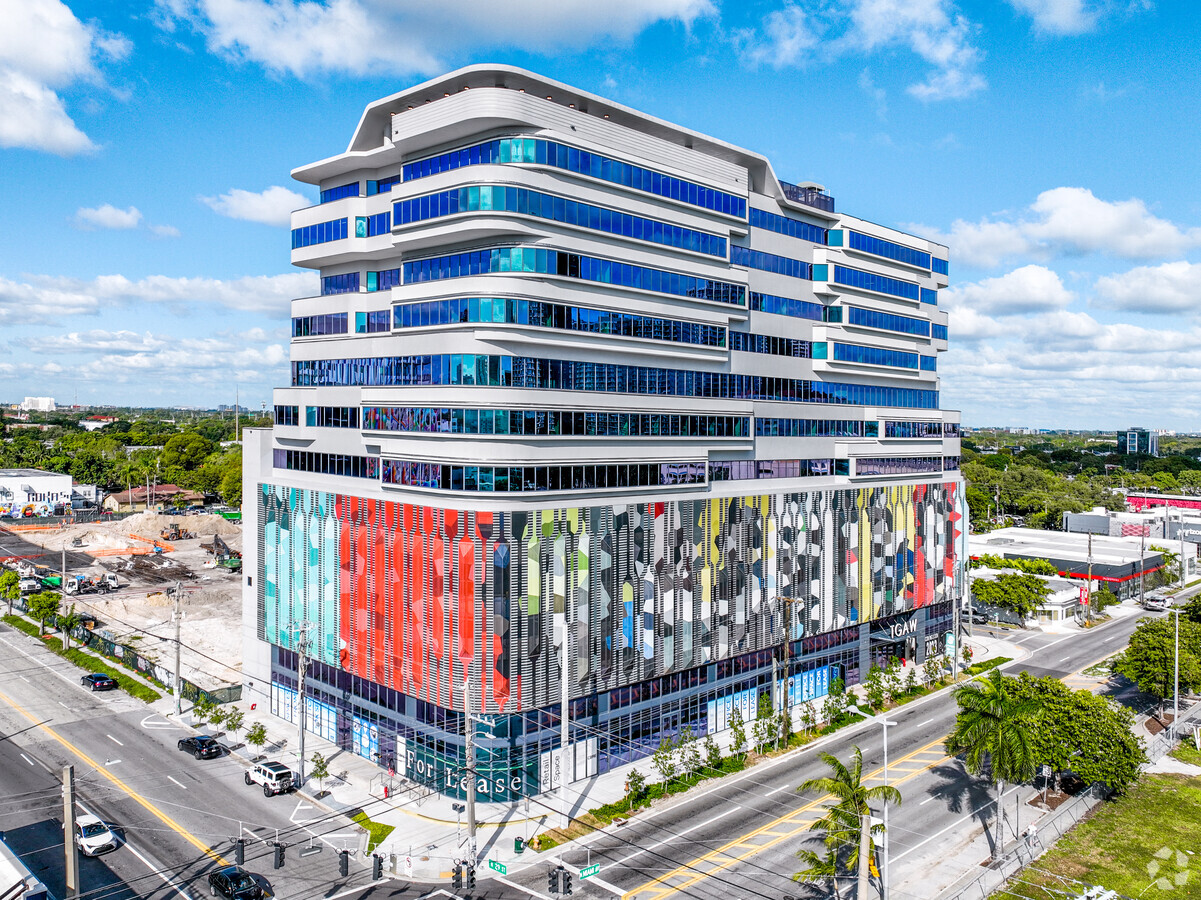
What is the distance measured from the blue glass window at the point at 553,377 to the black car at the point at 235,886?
32170 millimetres

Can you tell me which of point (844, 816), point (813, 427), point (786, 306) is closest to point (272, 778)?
point (844, 816)

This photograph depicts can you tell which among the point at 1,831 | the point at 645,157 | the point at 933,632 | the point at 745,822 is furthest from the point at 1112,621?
the point at 1,831

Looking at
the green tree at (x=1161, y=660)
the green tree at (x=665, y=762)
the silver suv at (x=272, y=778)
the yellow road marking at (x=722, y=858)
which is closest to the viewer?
the yellow road marking at (x=722, y=858)

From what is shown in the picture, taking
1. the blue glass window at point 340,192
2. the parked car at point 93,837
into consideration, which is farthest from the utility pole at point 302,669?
the blue glass window at point 340,192

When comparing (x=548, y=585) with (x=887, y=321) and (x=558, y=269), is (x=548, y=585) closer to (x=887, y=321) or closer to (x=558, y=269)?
(x=558, y=269)

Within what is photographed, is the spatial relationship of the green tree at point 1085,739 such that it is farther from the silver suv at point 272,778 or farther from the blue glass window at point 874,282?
the silver suv at point 272,778

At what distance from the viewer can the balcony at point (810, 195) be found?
82500mm

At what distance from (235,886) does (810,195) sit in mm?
74240

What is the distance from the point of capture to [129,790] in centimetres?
6000

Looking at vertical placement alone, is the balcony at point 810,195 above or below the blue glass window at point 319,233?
above

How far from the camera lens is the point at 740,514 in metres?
73.4

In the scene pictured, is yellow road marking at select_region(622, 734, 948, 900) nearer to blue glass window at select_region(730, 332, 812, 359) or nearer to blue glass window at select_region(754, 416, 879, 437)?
blue glass window at select_region(754, 416, 879, 437)

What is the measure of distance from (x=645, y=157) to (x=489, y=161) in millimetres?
14046

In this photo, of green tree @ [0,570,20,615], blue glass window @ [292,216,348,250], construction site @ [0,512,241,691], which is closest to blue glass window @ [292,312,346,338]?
blue glass window @ [292,216,348,250]
